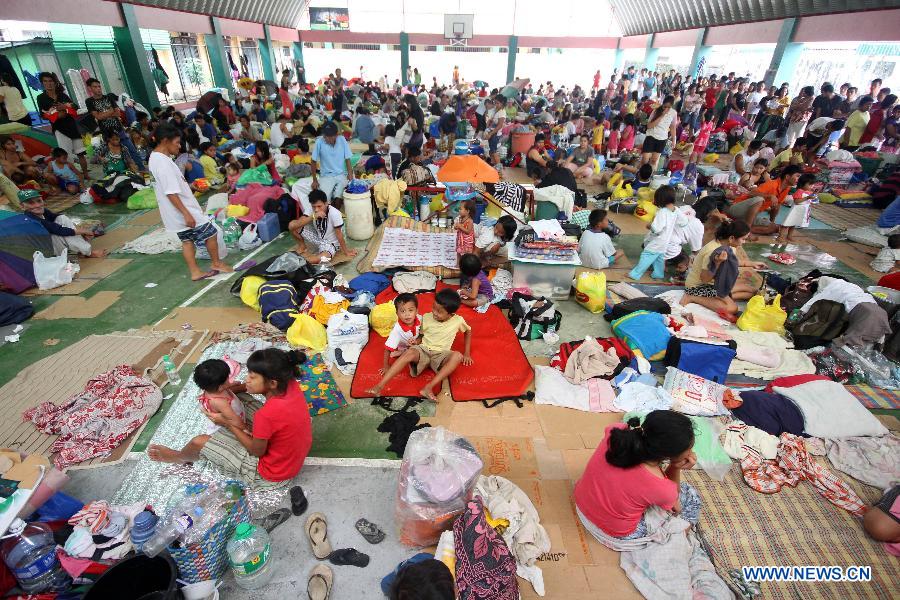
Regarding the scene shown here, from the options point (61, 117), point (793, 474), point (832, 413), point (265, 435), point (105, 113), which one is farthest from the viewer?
point (105, 113)

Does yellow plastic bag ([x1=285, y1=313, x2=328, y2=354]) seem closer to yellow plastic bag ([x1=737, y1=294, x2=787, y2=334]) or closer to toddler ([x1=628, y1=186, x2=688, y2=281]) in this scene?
toddler ([x1=628, y1=186, x2=688, y2=281])

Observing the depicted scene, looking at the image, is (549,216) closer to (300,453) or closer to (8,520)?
(300,453)

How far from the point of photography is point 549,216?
26.0 ft

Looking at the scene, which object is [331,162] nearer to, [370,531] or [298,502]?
[298,502]

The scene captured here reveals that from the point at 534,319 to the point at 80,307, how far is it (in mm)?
5638

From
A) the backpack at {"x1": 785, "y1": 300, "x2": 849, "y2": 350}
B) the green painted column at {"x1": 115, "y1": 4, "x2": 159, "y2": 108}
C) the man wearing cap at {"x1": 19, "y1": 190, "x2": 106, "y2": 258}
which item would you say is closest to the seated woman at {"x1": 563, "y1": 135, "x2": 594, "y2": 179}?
the backpack at {"x1": 785, "y1": 300, "x2": 849, "y2": 350}

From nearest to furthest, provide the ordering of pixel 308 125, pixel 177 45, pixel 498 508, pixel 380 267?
1. pixel 498 508
2. pixel 380 267
3. pixel 308 125
4. pixel 177 45

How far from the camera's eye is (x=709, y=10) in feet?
64.1

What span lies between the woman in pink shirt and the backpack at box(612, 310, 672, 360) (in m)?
1.88

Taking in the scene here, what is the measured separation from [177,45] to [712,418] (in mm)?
22026

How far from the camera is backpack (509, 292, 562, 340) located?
5055 millimetres

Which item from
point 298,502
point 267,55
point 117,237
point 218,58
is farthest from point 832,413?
point 267,55

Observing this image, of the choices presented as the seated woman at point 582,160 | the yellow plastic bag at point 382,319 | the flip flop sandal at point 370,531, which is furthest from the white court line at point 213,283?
the seated woman at point 582,160

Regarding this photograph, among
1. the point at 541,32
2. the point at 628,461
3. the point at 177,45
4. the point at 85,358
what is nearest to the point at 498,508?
the point at 628,461
